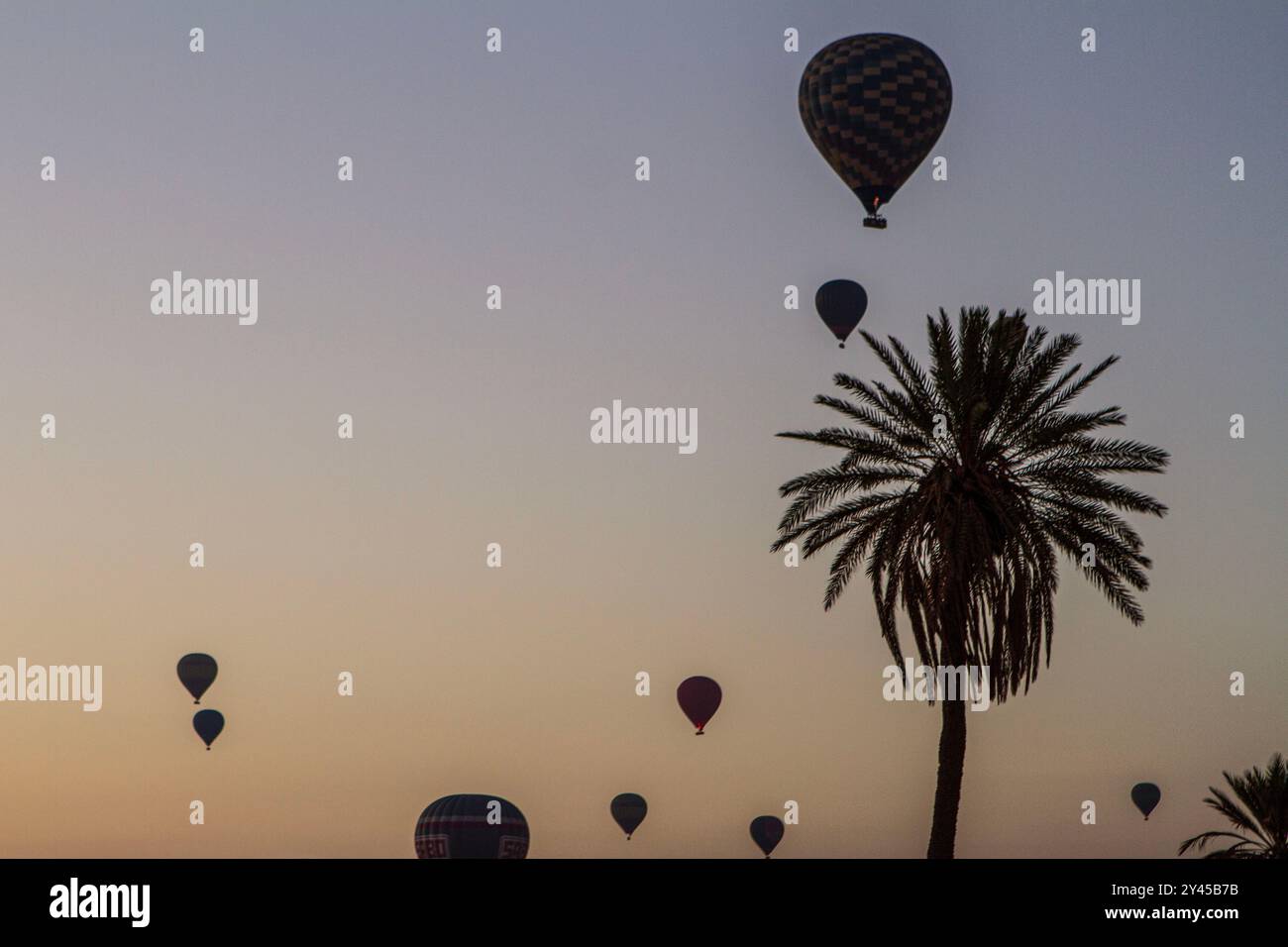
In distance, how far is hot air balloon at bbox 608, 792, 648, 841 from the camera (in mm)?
78438

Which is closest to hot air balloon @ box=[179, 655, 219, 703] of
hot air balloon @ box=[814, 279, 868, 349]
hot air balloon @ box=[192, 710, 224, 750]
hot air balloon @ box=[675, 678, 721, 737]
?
hot air balloon @ box=[192, 710, 224, 750]

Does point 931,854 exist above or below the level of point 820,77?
below

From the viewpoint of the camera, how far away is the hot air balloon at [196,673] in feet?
238

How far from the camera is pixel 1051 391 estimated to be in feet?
159

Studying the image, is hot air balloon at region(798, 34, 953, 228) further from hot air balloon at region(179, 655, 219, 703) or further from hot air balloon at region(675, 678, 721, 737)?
hot air balloon at region(179, 655, 219, 703)

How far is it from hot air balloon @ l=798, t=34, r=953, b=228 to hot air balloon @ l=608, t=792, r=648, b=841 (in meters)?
30.9

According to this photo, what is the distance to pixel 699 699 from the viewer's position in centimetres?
6556

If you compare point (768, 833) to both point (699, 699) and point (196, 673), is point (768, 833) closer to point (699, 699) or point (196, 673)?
point (699, 699)

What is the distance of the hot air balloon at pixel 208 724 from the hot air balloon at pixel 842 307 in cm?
3189

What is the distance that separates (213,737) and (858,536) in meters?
36.2

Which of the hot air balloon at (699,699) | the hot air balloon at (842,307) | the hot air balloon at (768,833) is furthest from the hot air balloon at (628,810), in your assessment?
the hot air balloon at (842,307)

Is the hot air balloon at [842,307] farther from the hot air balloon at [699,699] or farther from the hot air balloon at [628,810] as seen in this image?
the hot air balloon at [628,810]
